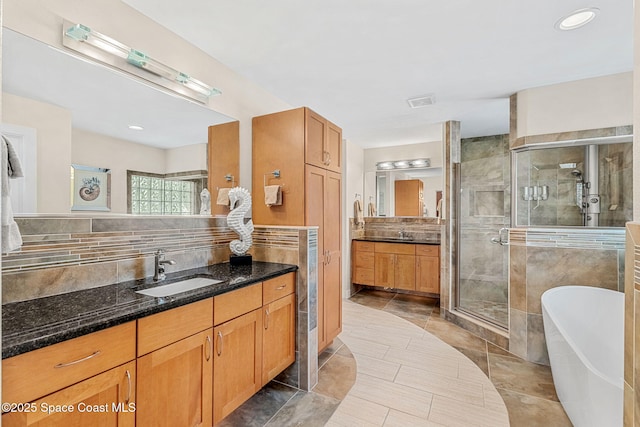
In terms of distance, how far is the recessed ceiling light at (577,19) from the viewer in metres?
1.75

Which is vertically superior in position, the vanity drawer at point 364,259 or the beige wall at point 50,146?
the beige wall at point 50,146

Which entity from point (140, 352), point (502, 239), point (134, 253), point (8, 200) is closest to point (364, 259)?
point (502, 239)

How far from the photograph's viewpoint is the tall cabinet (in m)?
2.40

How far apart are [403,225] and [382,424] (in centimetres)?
329

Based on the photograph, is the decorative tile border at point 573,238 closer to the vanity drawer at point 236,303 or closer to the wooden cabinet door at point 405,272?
the wooden cabinet door at point 405,272

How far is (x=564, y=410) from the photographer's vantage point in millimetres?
1938

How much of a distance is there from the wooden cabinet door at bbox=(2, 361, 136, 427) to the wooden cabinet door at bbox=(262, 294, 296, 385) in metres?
0.84

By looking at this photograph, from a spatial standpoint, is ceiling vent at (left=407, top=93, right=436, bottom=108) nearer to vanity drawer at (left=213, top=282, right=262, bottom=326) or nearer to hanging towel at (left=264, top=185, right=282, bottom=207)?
hanging towel at (left=264, top=185, right=282, bottom=207)

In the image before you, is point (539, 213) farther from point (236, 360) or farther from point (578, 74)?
point (236, 360)

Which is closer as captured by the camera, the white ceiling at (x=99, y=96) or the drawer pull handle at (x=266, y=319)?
the white ceiling at (x=99, y=96)

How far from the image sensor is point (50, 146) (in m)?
1.44

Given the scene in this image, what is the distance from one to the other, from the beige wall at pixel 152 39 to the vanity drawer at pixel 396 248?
251cm

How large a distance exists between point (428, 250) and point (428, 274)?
0.34 metres

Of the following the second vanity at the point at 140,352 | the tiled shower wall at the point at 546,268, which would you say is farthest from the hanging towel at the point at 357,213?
the second vanity at the point at 140,352
